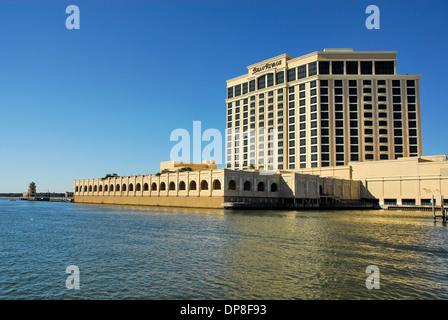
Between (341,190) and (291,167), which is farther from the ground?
(291,167)

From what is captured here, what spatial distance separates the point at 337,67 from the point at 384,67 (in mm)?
17918

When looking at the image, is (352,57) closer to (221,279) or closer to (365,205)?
(365,205)

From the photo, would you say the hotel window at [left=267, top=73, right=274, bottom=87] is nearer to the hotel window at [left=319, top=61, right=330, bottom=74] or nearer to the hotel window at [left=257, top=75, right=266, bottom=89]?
the hotel window at [left=257, top=75, right=266, bottom=89]

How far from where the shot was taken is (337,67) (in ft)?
439

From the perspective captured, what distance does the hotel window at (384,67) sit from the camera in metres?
133

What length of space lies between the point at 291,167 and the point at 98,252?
116 m

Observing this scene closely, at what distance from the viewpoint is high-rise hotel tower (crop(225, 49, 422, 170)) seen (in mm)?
129125

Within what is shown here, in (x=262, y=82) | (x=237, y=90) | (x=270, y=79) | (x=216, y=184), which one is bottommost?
(x=216, y=184)

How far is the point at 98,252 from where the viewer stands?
25047mm

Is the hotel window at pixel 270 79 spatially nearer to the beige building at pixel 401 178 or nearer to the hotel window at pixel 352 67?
the hotel window at pixel 352 67

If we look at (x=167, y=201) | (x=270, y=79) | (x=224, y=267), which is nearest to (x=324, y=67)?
(x=270, y=79)

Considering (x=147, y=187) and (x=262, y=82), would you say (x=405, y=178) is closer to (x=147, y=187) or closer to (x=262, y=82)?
(x=262, y=82)
